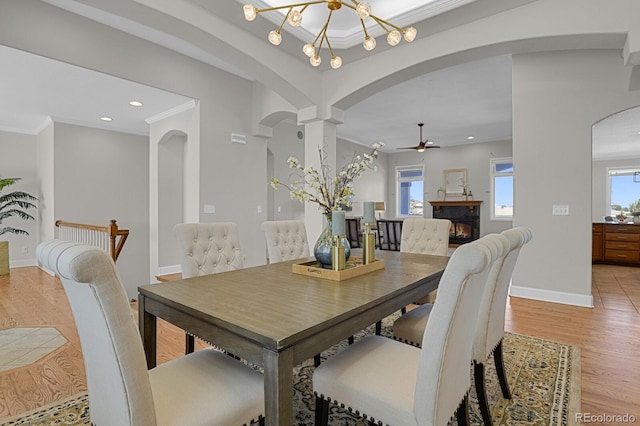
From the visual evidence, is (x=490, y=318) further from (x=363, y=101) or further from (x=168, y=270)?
(x=363, y=101)

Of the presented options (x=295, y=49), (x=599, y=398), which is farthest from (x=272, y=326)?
(x=295, y=49)

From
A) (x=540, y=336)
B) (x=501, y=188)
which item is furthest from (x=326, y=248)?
(x=501, y=188)

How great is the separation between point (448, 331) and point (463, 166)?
9.64 metres

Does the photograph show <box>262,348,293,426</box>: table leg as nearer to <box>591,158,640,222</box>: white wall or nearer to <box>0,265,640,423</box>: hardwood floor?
<box>0,265,640,423</box>: hardwood floor

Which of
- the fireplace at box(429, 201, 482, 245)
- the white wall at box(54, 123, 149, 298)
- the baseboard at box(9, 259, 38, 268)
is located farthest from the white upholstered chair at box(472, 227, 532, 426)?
the fireplace at box(429, 201, 482, 245)

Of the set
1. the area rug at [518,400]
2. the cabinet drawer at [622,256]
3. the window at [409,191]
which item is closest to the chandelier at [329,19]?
the area rug at [518,400]

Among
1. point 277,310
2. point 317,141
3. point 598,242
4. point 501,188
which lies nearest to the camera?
point 277,310

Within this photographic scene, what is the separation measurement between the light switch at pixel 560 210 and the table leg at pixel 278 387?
12.7 feet

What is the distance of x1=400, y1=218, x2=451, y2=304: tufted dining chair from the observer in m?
2.96

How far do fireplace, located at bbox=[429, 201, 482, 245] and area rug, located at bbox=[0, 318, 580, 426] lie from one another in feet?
23.4

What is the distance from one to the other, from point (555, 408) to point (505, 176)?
850 centimetres

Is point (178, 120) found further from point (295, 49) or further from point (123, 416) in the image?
point (123, 416)

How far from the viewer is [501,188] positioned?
30.1 feet

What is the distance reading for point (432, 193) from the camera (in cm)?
1024
